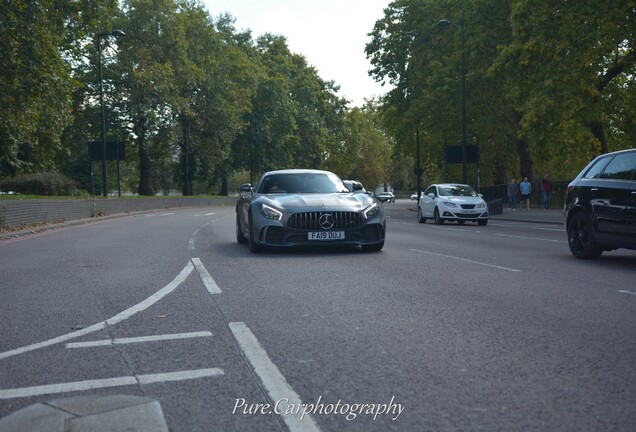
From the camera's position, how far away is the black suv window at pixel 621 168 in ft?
33.5

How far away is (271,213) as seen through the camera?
1152 cm

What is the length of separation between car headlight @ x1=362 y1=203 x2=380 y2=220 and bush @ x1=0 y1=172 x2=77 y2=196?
42.6 m

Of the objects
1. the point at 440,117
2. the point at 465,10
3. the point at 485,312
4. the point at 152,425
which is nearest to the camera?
the point at 152,425

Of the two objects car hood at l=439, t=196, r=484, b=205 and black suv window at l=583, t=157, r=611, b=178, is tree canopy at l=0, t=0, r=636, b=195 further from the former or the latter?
black suv window at l=583, t=157, r=611, b=178

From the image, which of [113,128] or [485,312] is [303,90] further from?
[485,312]

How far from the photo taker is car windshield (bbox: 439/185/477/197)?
25750 mm

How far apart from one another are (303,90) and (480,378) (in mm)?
76414

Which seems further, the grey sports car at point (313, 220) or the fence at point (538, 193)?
the fence at point (538, 193)

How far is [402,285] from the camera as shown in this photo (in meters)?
7.93

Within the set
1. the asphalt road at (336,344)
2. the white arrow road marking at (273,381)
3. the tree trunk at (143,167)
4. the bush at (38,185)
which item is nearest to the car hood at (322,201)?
the asphalt road at (336,344)

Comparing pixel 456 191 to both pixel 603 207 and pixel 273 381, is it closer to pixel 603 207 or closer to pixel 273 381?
pixel 603 207

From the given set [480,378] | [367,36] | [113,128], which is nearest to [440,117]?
[367,36]

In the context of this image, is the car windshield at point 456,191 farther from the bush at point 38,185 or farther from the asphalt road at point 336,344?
the bush at point 38,185

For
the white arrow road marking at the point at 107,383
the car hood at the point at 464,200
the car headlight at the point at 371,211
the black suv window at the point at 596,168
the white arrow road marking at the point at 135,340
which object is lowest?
the white arrow road marking at the point at 135,340
